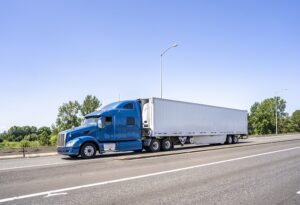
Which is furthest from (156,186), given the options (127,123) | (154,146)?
(154,146)

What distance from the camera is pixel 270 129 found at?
108625 millimetres

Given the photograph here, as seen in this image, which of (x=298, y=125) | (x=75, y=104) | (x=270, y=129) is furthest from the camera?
(x=298, y=125)

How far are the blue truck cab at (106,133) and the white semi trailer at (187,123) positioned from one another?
856mm

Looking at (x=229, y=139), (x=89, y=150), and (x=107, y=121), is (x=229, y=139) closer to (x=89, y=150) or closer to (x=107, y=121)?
(x=107, y=121)

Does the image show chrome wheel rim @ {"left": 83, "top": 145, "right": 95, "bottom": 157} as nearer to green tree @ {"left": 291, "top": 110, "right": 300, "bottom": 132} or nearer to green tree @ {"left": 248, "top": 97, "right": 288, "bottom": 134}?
green tree @ {"left": 248, "top": 97, "right": 288, "bottom": 134}

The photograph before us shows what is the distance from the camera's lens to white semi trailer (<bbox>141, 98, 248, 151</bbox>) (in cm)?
2133

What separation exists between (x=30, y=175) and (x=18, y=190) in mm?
2646

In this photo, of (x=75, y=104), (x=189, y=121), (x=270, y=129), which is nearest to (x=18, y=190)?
(x=189, y=121)

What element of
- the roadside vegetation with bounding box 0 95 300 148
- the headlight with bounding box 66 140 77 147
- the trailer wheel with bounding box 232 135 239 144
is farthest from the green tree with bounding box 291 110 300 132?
the headlight with bounding box 66 140 77 147

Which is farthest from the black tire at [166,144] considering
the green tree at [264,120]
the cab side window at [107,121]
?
the green tree at [264,120]

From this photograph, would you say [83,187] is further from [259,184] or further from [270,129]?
[270,129]

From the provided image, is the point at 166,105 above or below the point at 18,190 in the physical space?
above

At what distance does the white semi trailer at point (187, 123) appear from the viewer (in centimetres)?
2133

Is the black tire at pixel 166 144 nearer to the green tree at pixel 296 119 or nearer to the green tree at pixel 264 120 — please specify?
the green tree at pixel 264 120
